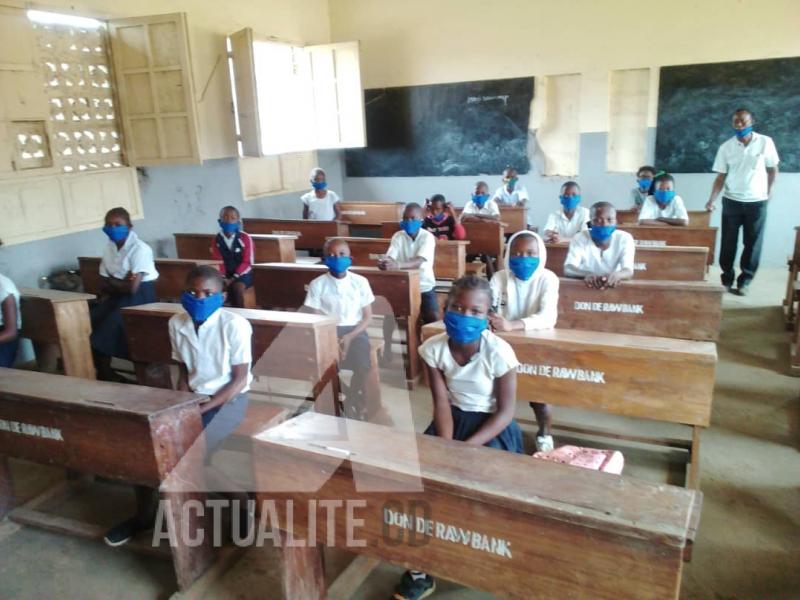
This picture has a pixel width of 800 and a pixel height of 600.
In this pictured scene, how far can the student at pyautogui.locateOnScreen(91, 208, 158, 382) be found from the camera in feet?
13.6

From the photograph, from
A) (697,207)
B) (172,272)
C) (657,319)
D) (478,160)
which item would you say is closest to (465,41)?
(478,160)

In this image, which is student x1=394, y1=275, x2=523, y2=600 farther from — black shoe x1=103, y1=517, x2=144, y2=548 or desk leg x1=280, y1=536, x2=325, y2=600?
black shoe x1=103, y1=517, x2=144, y2=548

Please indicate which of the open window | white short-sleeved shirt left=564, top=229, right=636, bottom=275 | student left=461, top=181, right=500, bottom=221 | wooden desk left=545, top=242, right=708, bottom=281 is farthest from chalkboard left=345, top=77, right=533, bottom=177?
white short-sleeved shirt left=564, top=229, right=636, bottom=275

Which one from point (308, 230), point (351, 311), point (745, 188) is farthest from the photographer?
point (308, 230)

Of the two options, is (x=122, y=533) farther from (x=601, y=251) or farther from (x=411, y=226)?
(x=601, y=251)

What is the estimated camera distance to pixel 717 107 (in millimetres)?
7734

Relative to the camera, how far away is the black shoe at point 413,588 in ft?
7.30

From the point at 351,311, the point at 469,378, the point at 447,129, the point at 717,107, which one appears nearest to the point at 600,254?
the point at 351,311

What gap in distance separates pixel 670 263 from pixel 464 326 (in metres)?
2.97

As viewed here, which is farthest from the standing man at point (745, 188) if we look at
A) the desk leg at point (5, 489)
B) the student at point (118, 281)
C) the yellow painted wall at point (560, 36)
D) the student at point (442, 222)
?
the desk leg at point (5, 489)

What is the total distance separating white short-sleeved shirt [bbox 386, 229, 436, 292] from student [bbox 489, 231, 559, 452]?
1326mm

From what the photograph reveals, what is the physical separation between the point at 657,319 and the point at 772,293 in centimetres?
358

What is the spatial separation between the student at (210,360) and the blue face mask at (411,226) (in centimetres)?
219

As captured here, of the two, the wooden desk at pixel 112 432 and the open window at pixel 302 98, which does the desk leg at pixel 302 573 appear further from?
the open window at pixel 302 98
